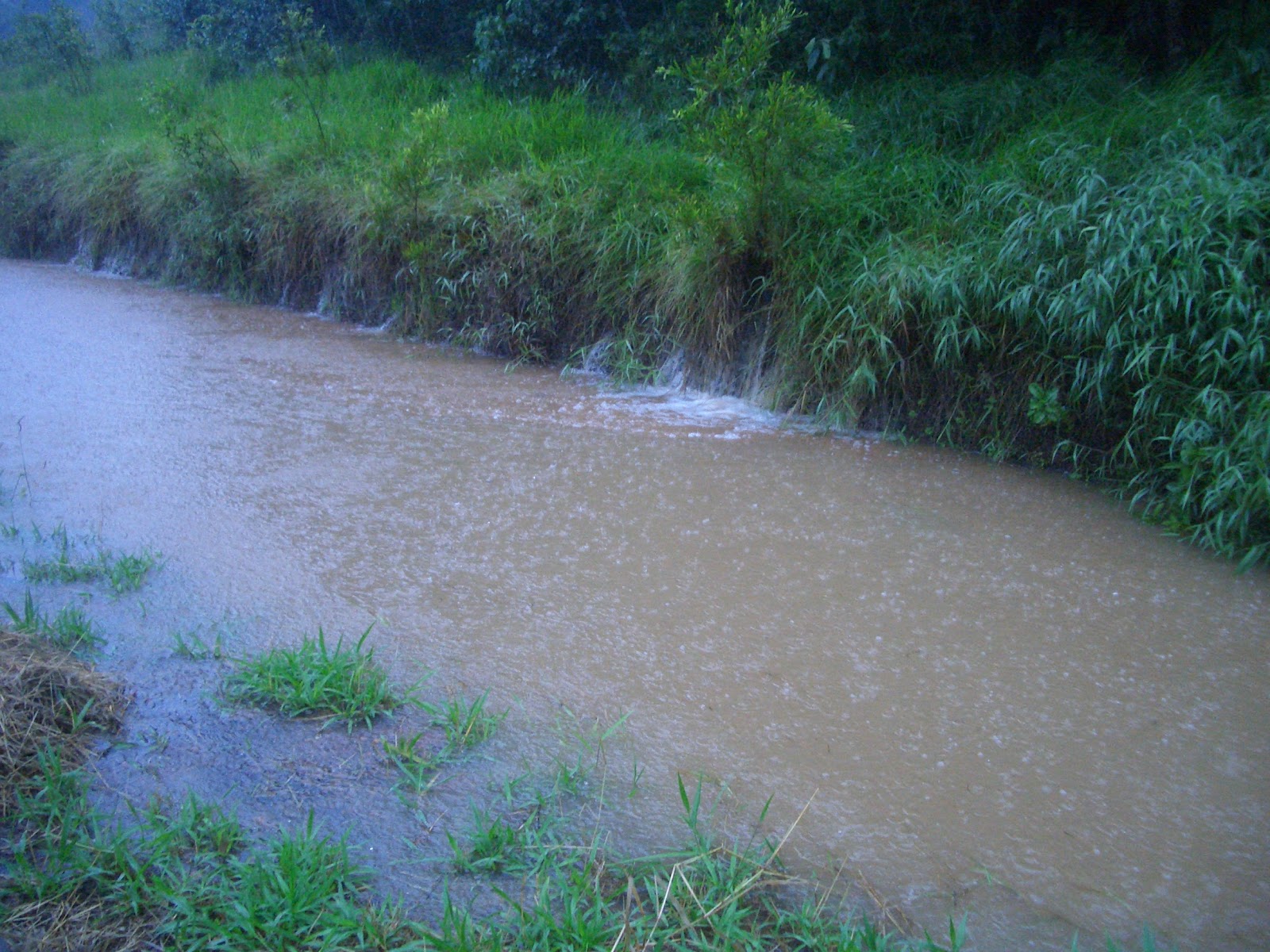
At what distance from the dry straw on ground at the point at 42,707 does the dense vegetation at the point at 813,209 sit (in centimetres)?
358

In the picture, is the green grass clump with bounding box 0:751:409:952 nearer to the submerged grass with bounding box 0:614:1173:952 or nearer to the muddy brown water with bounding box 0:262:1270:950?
the submerged grass with bounding box 0:614:1173:952

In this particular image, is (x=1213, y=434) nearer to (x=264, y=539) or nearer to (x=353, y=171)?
(x=264, y=539)

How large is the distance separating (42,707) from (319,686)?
2.09 ft

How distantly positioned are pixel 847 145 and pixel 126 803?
5.38 metres

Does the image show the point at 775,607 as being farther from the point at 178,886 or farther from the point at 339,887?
the point at 178,886

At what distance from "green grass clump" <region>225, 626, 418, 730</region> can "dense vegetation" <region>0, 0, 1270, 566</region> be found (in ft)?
9.93

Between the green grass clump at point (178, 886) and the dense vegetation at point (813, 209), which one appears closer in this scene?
the green grass clump at point (178, 886)

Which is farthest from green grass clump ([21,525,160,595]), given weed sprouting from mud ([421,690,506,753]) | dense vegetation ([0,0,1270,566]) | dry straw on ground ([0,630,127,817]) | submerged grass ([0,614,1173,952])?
dense vegetation ([0,0,1270,566])

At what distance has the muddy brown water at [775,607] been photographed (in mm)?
2209

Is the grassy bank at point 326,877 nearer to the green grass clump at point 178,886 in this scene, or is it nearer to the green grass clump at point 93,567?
the green grass clump at point 178,886

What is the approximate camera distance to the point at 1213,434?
3803mm

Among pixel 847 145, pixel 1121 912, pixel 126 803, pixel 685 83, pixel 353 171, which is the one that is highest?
pixel 685 83

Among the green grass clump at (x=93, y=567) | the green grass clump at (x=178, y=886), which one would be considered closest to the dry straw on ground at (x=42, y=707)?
the green grass clump at (x=178, y=886)

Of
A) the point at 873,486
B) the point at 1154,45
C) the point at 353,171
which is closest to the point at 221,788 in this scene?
the point at 873,486
